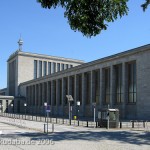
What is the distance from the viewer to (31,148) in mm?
17984

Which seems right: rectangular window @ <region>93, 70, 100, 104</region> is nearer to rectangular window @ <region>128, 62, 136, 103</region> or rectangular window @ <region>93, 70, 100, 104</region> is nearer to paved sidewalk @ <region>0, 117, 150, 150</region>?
rectangular window @ <region>128, 62, 136, 103</region>

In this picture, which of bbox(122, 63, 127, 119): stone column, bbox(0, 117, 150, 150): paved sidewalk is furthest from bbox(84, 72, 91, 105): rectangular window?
bbox(0, 117, 150, 150): paved sidewalk

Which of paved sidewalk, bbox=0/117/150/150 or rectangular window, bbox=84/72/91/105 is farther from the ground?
rectangular window, bbox=84/72/91/105

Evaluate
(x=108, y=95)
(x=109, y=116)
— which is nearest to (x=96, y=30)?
(x=109, y=116)

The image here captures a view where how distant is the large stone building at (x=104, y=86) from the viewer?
64.4 meters

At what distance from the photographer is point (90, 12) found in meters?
14.9

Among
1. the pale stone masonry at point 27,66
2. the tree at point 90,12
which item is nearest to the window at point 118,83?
the tree at point 90,12

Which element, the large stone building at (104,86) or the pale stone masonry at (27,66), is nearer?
the large stone building at (104,86)

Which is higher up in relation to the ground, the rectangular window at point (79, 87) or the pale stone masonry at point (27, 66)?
the pale stone masonry at point (27, 66)

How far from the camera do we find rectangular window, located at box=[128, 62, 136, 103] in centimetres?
6819

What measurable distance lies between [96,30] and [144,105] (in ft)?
162

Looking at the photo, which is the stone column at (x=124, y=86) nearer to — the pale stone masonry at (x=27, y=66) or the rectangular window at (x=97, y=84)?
the rectangular window at (x=97, y=84)

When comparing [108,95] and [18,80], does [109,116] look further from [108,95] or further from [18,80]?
[18,80]

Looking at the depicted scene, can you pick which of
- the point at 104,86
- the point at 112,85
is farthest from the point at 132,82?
the point at 104,86
